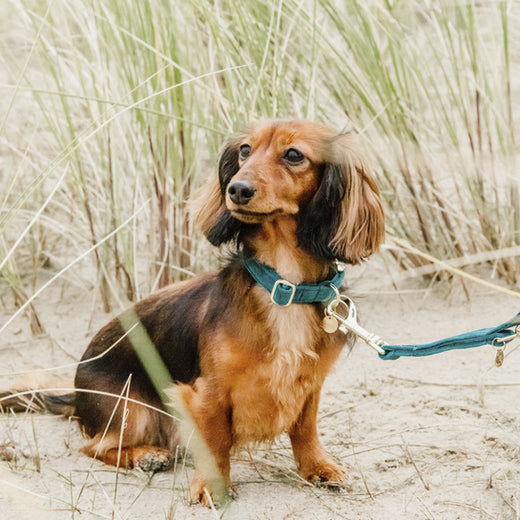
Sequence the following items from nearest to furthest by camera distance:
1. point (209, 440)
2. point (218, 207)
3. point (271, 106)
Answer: point (209, 440) < point (218, 207) < point (271, 106)

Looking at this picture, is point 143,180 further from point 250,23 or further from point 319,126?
point 319,126

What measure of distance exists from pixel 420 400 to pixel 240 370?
3.29 feet

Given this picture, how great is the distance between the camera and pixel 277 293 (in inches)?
93.5

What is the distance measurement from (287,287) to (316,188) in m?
0.34

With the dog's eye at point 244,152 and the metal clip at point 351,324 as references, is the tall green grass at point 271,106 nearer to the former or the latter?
the dog's eye at point 244,152

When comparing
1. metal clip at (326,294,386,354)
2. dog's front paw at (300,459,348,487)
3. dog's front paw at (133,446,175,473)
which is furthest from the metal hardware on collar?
dog's front paw at (133,446,175,473)

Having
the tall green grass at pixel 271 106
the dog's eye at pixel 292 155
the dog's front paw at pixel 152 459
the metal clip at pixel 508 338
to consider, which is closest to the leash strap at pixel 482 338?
the metal clip at pixel 508 338

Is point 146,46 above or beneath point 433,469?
above

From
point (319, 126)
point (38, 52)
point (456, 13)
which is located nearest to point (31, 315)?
point (38, 52)

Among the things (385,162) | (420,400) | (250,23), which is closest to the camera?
(420,400)

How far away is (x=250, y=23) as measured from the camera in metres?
3.39

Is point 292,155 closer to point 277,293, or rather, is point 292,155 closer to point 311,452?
point 277,293

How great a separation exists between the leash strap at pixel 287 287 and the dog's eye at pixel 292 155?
358 mm

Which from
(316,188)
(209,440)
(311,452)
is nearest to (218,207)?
(316,188)
